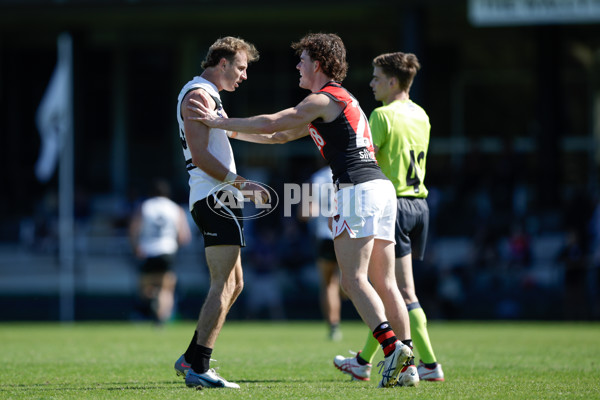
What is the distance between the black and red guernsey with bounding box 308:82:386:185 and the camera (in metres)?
6.05

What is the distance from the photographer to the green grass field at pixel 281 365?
5.76m

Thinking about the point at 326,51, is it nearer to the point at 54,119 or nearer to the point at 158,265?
the point at 158,265

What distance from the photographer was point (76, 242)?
19969mm

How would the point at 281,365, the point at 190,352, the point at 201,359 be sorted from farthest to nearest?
the point at 281,365 → the point at 190,352 → the point at 201,359

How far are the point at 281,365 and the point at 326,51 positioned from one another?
302 centimetres

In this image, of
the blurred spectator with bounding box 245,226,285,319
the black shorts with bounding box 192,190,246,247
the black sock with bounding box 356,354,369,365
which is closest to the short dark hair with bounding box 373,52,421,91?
the black shorts with bounding box 192,190,246,247

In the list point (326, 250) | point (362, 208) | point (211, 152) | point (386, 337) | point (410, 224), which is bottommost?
point (386, 337)

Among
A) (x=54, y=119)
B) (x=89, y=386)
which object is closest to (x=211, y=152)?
(x=89, y=386)

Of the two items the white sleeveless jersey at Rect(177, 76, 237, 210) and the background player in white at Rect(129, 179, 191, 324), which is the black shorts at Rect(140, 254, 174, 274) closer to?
the background player in white at Rect(129, 179, 191, 324)

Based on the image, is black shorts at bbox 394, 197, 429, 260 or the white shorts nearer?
the white shorts

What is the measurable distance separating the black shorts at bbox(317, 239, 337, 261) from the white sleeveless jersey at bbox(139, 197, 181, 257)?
3386 millimetres

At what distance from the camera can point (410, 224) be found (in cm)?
662

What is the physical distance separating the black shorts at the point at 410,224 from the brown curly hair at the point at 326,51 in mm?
1166

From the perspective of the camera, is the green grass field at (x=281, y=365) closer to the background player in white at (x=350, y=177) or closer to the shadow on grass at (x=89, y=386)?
the shadow on grass at (x=89, y=386)
